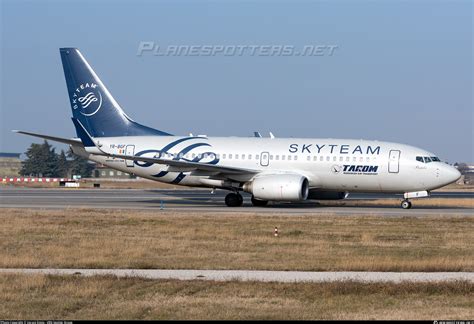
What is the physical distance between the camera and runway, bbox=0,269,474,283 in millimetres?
17109

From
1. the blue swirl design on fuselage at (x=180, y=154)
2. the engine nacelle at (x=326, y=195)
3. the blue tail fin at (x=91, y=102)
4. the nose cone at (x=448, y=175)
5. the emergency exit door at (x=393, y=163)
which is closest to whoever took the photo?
the nose cone at (x=448, y=175)

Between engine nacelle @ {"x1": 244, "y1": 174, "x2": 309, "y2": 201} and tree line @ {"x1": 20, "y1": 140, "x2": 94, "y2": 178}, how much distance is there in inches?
4126

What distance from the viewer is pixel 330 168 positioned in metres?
43.3

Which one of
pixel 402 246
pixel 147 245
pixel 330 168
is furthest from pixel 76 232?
pixel 330 168

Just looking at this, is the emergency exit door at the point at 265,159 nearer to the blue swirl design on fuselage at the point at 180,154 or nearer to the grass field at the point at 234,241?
the blue swirl design on fuselage at the point at 180,154

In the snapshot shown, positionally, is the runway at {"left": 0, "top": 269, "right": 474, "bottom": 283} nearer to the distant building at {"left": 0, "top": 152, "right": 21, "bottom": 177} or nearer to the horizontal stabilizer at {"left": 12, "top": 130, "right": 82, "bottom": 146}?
the horizontal stabilizer at {"left": 12, "top": 130, "right": 82, "bottom": 146}

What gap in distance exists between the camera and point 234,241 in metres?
25.0

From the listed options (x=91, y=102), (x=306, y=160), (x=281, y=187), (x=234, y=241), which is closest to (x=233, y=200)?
(x=281, y=187)

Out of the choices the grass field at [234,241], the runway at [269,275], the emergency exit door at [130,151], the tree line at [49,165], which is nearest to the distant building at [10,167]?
the tree line at [49,165]

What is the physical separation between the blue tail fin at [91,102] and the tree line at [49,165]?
94.9 m

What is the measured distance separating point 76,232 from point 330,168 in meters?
18.8

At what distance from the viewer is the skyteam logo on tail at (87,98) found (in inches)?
1954

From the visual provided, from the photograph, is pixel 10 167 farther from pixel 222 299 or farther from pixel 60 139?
pixel 222 299

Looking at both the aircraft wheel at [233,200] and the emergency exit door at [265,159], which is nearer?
the aircraft wheel at [233,200]
